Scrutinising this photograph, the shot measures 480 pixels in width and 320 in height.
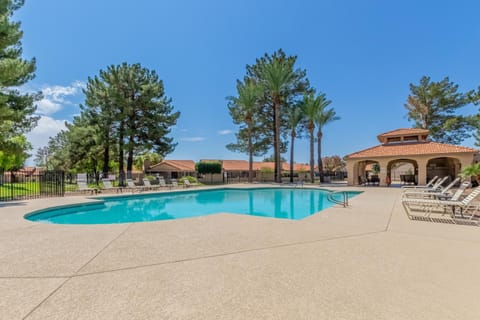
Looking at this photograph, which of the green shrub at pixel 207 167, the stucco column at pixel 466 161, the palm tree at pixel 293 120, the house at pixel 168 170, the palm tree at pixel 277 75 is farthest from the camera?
the house at pixel 168 170

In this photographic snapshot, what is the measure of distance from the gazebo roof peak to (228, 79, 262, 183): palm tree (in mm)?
13091

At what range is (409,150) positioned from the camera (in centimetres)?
1938

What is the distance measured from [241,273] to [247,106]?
2415 cm

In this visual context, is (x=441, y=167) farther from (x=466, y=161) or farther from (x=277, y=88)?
(x=277, y=88)

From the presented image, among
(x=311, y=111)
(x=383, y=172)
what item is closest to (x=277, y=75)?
(x=311, y=111)

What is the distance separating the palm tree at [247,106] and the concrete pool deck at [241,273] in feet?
71.4

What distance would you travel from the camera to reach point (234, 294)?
2.54 metres

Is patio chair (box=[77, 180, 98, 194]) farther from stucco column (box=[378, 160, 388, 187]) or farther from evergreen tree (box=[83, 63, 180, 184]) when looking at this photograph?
stucco column (box=[378, 160, 388, 187])

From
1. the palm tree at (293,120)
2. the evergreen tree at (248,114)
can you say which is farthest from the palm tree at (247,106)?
the palm tree at (293,120)

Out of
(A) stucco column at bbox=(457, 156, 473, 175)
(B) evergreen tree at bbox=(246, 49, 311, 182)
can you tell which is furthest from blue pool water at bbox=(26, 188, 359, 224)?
(B) evergreen tree at bbox=(246, 49, 311, 182)

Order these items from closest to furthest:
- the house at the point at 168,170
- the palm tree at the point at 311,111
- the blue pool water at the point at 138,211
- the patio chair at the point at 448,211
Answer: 1. the patio chair at the point at 448,211
2. the blue pool water at the point at 138,211
3. the palm tree at the point at 311,111
4. the house at the point at 168,170

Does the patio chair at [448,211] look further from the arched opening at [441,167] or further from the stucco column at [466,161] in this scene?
the arched opening at [441,167]

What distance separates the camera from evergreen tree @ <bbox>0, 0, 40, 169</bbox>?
38.0ft

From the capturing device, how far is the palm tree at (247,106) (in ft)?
84.7
